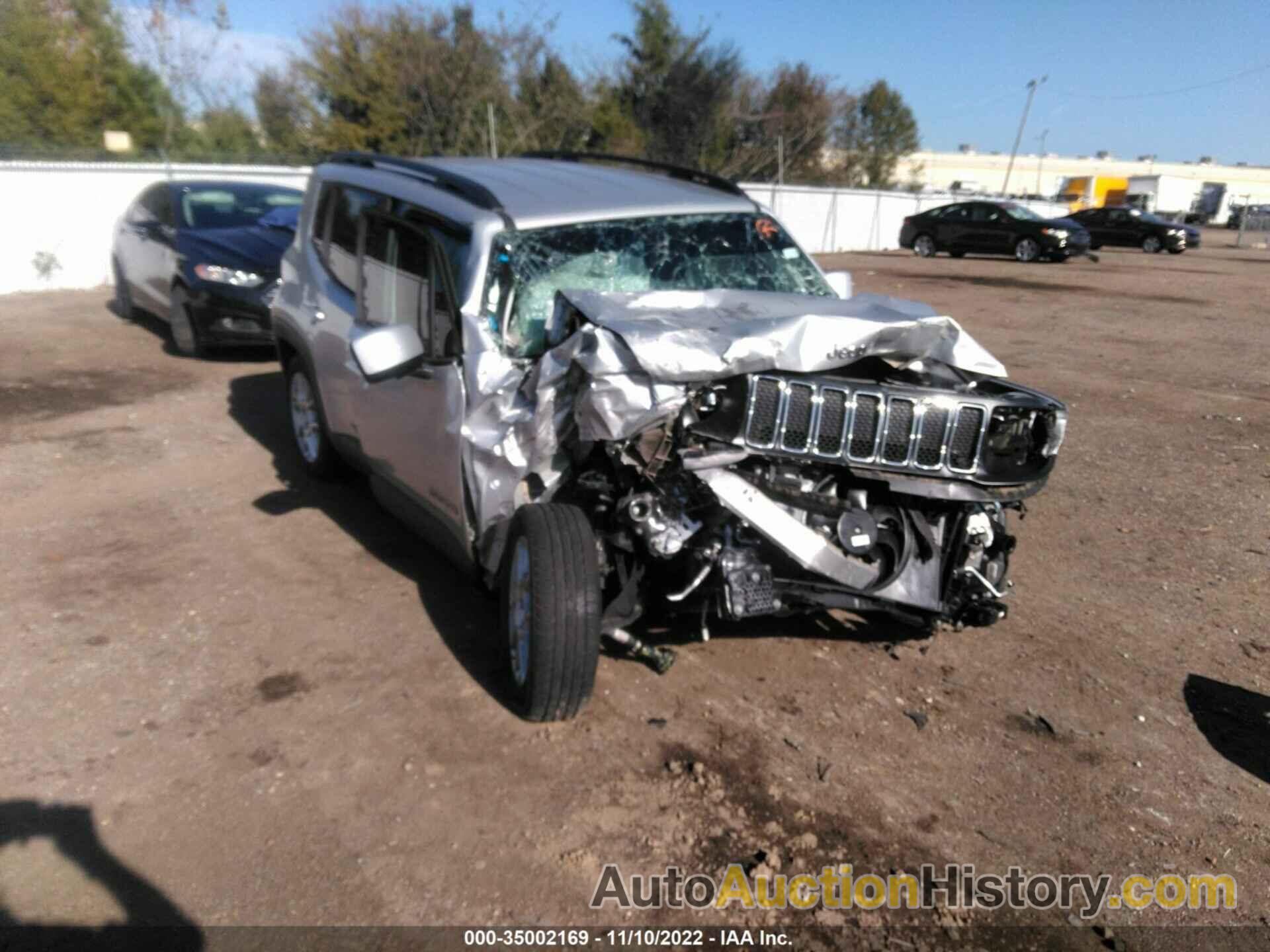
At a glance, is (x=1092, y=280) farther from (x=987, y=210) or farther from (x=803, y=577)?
(x=803, y=577)

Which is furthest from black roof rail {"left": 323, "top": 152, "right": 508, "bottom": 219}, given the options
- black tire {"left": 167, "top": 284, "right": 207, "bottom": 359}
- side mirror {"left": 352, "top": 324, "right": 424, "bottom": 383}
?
black tire {"left": 167, "top": 284, "right": 207, "bottom": 359}

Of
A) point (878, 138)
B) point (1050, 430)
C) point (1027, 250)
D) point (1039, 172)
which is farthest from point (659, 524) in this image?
point (1039, 172)

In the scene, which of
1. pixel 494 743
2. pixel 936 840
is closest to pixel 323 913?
pixel 494 743

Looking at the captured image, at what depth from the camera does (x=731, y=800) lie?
10.8 feet

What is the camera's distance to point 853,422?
11.4 ft

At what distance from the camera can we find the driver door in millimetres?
4047

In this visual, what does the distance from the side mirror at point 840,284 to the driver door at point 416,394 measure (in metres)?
1.91

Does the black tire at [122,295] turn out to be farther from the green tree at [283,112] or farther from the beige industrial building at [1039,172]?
the beige industrial building at [1039,172]

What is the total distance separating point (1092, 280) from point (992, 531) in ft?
59.7

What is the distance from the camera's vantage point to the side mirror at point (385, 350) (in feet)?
13.0

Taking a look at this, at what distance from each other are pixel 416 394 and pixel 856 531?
1.95 meters

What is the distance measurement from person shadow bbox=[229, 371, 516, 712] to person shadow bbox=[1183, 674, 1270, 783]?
8.62 ft

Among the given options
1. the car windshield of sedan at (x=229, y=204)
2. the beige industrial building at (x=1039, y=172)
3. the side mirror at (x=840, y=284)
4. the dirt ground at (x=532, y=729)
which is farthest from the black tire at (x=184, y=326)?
the beige industrial building at (x=1039, y=172)

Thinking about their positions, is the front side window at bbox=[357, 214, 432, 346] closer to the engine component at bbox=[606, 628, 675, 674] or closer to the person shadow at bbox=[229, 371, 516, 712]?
the person shadow at bbox=[229, 371, 516, 712]
